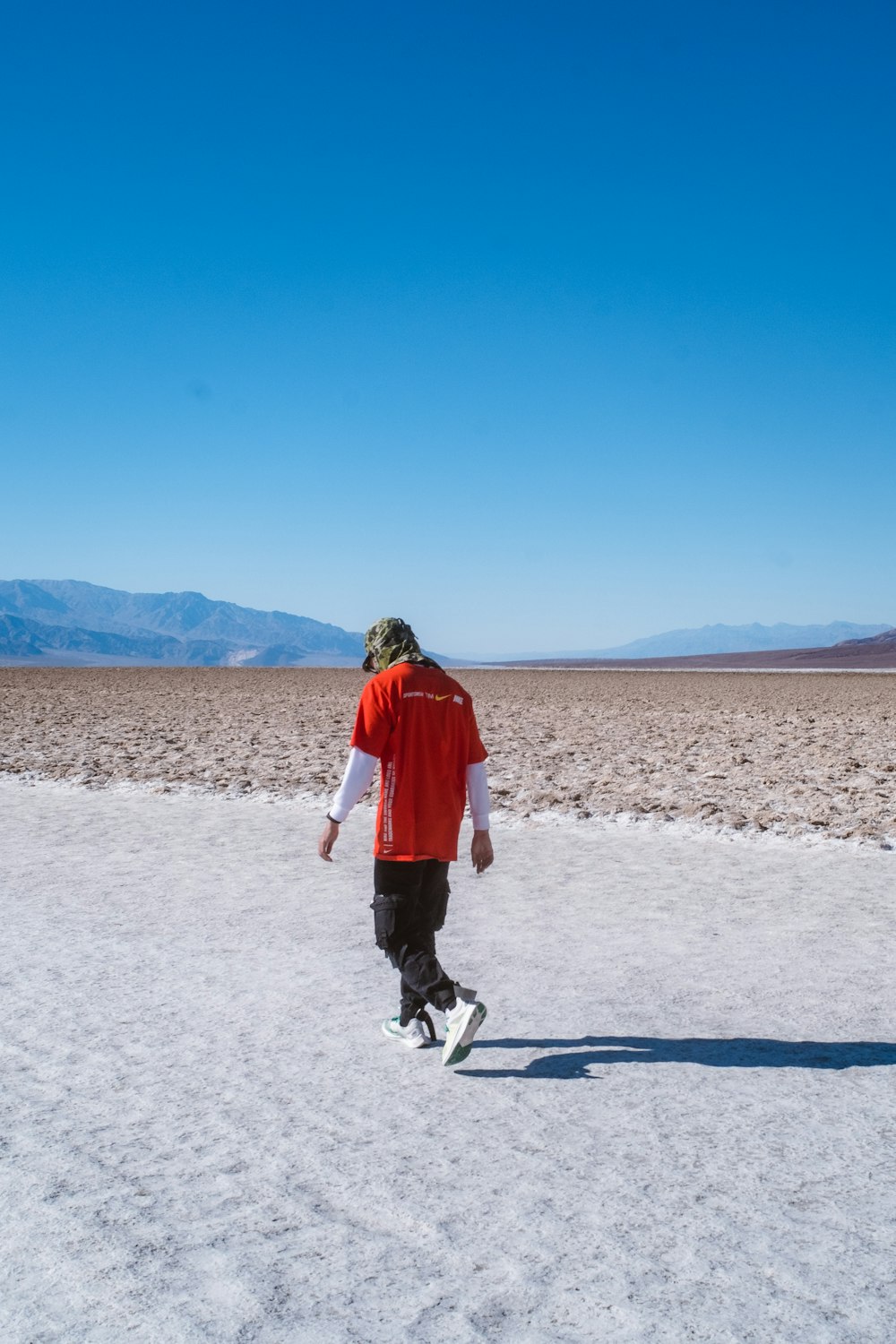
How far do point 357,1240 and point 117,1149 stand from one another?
3.34 ft

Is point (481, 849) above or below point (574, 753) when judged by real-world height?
above

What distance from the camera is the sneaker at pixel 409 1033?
446 centimetres

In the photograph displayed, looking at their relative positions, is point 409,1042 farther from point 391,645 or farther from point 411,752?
point 391,645

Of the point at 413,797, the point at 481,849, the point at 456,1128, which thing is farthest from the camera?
the point at 481,849

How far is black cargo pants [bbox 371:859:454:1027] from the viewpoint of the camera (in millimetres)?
4312

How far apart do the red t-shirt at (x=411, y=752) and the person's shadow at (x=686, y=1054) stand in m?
0.93

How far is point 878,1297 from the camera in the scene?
2693mm

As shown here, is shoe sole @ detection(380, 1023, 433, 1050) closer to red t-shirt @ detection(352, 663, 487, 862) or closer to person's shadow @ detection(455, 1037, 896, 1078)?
person's shadow @ detection(455, 1037, 896, 1078)

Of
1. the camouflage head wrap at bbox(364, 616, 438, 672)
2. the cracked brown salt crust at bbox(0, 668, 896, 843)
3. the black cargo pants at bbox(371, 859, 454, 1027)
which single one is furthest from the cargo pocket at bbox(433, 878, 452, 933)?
the cracked brown salt crust at bbox(0, 668, 896, 843)

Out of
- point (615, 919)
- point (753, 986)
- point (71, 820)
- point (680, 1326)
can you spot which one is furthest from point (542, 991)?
point (71, 820)

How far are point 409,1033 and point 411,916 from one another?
1.84 feet

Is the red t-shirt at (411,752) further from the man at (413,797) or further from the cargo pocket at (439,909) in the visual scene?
the cargo pocket at (439,909)

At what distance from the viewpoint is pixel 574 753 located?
17141mm

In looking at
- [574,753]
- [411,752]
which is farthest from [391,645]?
[574,753]
